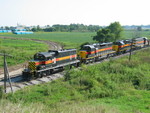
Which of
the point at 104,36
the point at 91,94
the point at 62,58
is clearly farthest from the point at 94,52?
the point at 104,36

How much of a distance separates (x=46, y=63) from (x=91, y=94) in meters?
7.60

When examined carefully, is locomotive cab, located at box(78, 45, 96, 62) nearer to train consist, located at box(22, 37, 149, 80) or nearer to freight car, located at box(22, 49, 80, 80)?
train consist, located at box(22, 37, 149, 80)

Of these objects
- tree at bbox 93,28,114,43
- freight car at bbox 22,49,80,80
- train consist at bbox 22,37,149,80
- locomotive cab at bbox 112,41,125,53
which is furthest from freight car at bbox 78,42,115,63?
tree at bbox 93,28,114,43

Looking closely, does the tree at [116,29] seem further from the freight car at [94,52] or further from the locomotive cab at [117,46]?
the freight car at [94,52]

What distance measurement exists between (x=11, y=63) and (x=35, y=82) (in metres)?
11.3

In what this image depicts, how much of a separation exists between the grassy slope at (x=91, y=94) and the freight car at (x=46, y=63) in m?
2.53

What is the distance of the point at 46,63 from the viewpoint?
21.4 m

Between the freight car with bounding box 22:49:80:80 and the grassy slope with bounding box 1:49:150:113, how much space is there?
2527mm

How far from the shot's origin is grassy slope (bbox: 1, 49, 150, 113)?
523 inches

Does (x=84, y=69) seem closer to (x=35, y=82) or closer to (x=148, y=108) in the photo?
(x=35, y=82)

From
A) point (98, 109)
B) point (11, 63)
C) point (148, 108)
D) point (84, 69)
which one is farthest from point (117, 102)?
Result: point (11, 63)

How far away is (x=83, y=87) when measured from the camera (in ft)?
60.0

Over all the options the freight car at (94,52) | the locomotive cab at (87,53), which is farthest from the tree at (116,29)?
the locomotive cab at (87,53)

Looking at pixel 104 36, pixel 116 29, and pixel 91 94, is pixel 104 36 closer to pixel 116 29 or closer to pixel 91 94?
pixel 116 29
